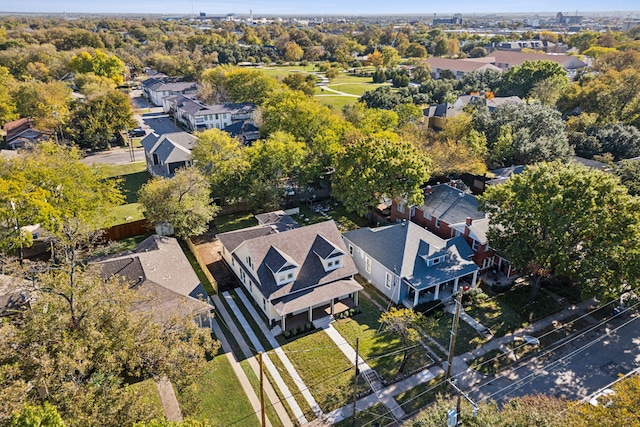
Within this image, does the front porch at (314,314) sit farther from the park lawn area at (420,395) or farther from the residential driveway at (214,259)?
the park lawn area at (420,395)

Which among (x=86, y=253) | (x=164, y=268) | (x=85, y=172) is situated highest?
(x=85, y=172)

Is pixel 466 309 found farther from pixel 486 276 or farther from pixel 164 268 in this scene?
pixel 164 268

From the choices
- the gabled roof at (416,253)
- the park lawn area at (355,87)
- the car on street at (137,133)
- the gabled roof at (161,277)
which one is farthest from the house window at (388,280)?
the park lawn area at (355,87)

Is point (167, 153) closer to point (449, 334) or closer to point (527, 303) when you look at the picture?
point (449, 334)

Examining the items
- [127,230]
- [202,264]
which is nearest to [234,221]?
[202,264]

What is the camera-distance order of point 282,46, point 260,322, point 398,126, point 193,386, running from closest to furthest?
point 193,386, point 260,322, point 398,126, point 282,46

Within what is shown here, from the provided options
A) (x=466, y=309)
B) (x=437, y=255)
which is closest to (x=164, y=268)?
(x=437, y=255)

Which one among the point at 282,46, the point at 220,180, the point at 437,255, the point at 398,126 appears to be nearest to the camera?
the point at 437,255
